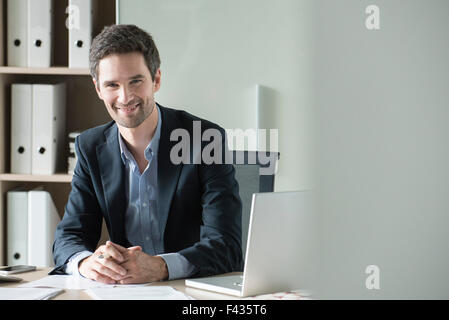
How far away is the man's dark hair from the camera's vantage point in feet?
5.57

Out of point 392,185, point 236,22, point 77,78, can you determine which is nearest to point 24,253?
point 77,78

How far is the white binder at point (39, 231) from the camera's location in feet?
8.49

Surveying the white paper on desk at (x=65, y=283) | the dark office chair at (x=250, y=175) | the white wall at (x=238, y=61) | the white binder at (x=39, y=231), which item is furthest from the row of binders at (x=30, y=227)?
the white paper on desk at (x=65, y=283)

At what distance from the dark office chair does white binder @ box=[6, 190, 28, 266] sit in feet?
3.82

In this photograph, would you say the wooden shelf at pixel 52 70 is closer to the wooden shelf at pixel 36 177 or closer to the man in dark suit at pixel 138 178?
the wooden shelf at pixel 36 177

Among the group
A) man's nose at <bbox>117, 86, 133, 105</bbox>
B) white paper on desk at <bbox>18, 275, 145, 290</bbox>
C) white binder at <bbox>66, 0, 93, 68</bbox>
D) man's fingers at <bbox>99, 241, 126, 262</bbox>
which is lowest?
white paper on desk at <bbox>18, 275, 145, 290</bbox>

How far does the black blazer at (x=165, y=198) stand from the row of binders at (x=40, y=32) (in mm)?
936

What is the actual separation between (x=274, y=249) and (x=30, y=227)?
5.34ft

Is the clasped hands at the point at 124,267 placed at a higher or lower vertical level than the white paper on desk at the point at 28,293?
higher

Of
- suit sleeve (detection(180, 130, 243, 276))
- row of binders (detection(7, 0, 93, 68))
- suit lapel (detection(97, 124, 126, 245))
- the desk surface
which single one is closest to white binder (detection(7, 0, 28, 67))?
row of binders (detection(7, 0, 93, 68))

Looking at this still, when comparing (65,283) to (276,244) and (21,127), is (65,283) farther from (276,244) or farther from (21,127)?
(21,127)

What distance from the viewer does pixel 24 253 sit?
262 cm

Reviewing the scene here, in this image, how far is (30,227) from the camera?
260 centimetres

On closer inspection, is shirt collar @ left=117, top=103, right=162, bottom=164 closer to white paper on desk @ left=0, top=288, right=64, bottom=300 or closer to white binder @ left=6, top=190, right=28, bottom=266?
white paper on desk @ left=0, top=288, right=64, bottom=300
